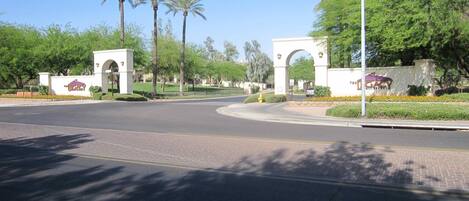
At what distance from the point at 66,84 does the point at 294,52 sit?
24.6 meters

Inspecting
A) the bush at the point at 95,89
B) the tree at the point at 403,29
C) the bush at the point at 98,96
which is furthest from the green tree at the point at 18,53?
the tree at the point at 403,29

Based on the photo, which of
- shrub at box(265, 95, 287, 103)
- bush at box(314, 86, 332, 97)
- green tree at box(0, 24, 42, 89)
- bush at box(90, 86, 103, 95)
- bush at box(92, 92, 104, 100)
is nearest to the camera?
bush at box(314, 86, 332, 97)

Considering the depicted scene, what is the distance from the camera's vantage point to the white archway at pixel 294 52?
33844 millimetres

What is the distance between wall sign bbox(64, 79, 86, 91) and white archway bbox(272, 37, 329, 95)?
20745 mm

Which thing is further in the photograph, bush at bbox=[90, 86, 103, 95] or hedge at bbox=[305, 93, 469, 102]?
bush at bbox=[90, 86, 103, 95]

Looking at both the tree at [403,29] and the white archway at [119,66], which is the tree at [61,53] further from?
the tree at [403,29]

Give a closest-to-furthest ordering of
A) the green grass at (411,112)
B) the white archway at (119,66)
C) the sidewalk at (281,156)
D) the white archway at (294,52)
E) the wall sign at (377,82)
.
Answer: the sidewalk at (281,156), the green grass at (411,112), the wall sign at (377,82), the white archway at (294,52), the white archway at (119,66)

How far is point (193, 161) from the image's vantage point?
10.7 meters

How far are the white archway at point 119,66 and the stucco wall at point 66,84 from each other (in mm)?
832

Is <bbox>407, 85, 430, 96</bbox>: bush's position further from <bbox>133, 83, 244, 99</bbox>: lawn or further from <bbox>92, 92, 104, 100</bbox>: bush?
<bbox>133, 83, 244, 99</bbox>: lawn

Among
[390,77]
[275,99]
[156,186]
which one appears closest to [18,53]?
[275,99]

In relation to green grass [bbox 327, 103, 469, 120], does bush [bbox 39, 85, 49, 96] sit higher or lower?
higher

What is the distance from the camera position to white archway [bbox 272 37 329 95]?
111ft

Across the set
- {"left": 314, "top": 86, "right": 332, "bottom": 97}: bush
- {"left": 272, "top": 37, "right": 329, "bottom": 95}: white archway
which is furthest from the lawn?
{"left": 314, "top": 86, "right": 332, "bottom": 97}: bush
